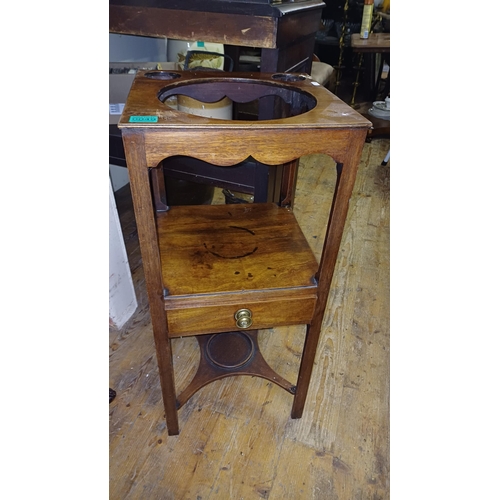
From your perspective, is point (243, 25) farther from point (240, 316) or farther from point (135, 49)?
point (135, 49)

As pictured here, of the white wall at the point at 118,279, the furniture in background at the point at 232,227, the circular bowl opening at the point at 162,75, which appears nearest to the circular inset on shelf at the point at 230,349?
the furniture in background at the point at 232,227

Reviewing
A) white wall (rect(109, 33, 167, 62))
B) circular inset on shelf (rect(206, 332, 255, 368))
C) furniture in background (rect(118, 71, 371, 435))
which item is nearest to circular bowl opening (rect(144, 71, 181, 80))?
furniture in background (rect(118, 71, 371, 435))

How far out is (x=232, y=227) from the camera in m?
1.00

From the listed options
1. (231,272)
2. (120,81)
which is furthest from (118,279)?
(120,81)

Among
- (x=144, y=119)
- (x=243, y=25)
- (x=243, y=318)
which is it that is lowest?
(x=243, y=318)

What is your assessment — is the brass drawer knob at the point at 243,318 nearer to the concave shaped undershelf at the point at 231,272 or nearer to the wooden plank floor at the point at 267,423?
the concave shaped undershelf at the point at 231,272

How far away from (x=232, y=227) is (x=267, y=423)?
1.85ft

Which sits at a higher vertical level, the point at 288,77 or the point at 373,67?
the point at 288,77

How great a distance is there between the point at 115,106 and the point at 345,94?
10.5ft

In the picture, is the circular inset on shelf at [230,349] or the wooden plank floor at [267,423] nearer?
the wooden plank floor at [267,423]

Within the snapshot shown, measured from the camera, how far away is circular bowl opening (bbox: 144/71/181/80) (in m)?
0.87

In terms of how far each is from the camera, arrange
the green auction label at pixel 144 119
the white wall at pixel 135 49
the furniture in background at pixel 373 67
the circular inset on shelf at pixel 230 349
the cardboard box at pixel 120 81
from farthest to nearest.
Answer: the furniture in background at pixel 373 67
the white wall at pixel 135 49
the cardboard box at pixel 120 81
the circular inset on shelf at pixel 230 349
the green auction label at pixel 144 119

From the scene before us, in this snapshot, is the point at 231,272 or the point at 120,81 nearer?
the point at 231,272

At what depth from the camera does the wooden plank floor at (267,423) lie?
943mm
